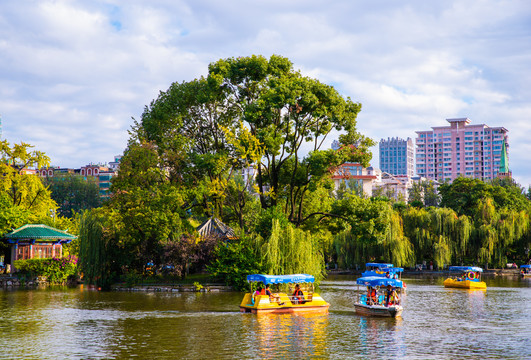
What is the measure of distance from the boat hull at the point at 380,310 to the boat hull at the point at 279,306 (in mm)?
2557

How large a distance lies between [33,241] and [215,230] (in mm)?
22209

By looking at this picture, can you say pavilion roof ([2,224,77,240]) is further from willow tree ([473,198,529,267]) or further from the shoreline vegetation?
willow tree ([473,198,529,267])

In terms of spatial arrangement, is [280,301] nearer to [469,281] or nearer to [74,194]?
[469,281]

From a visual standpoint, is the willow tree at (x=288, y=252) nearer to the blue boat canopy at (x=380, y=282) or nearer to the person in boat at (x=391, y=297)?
the blue boat canopy at (x=380, y=282)

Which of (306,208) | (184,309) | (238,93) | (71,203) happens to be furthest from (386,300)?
(71,203)

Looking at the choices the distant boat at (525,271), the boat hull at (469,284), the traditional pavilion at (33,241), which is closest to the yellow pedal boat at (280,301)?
the boat hull at (469,284)

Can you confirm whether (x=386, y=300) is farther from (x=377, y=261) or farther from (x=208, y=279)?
(x=377, y=261)

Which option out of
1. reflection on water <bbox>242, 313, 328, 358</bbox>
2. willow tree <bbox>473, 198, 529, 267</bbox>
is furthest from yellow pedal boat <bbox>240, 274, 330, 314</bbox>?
willow tree <bbox>473, 198, 529, 267</bbox>

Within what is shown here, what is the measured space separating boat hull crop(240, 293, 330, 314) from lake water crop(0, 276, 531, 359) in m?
0.92

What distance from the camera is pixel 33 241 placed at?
67375 millimetres

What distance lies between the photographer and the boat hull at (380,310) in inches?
1421

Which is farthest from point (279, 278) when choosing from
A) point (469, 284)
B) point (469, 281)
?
point (469, 281)

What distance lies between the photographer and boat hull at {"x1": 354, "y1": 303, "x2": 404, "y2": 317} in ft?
118

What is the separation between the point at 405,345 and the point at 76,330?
17.0 m
